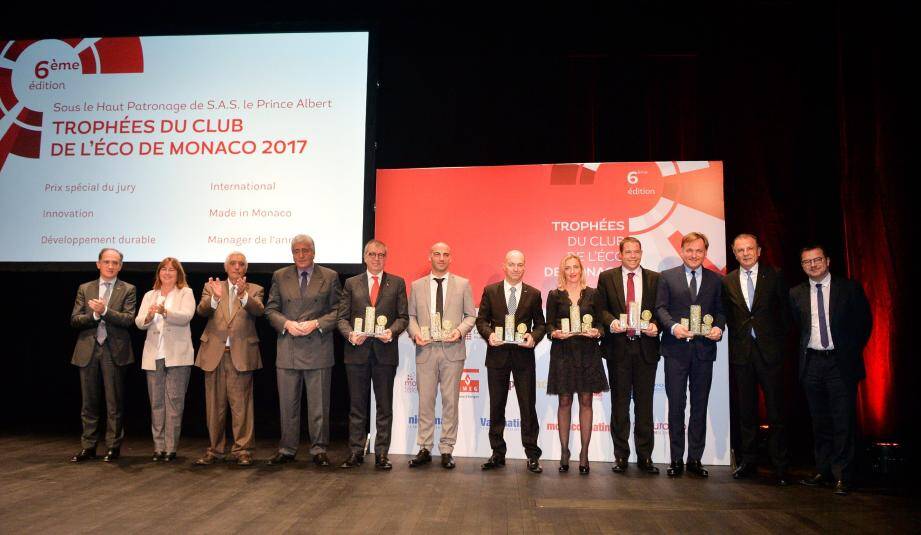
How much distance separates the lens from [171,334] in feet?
16.2

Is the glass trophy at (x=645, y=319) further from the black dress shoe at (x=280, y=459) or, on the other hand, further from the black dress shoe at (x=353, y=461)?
the black dress shoe at (x=280, y=459)

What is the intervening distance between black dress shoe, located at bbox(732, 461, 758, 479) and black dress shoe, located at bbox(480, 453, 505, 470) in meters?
1.64

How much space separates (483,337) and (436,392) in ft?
1.93

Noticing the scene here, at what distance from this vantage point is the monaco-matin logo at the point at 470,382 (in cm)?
538

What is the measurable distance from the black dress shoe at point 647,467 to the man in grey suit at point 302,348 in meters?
2.31

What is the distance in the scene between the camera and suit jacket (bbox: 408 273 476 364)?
16.4 feet

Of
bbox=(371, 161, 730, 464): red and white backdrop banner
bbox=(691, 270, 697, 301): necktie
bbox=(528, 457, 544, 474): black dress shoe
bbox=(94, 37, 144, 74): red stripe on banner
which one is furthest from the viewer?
bbox=(94, 37, 144, 74): red stripe on banner

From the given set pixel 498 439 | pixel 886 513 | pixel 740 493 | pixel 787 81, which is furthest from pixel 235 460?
pixel 787 81

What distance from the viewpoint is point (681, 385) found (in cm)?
475

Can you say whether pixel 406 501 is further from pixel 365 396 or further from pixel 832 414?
pixel 832 414

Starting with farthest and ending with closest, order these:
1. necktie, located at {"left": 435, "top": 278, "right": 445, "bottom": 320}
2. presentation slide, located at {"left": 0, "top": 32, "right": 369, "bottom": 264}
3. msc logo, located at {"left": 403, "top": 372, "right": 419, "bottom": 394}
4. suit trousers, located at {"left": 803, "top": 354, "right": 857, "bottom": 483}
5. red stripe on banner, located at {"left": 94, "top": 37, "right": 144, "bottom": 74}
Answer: red stripe on banner, located at {"left": 94, "top": 37, "right": 144, "bottom": 74}, presentation slide, located at {"left": 0, "top": 32, "right": 369, "bottom": 264}, msc logo, located at {"left": 403, "top": 372, "right": 419, "bottom": 394}, necktie, located at {"left": 435, "top": 278, "right": 445, "bottom": 320}, suit trousers, located at {"left": 803, "top": 354, "right": 857, "bottom": 483}

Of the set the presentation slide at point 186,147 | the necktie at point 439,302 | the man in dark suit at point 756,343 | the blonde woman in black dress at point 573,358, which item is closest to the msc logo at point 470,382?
the necktie at point 439,302

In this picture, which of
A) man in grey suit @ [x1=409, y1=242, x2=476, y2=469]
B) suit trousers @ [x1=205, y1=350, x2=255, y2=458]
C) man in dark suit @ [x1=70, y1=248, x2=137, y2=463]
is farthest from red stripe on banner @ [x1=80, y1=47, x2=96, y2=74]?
man in grey suit @ [x1=409, y1=242, x2=476, y2=469]

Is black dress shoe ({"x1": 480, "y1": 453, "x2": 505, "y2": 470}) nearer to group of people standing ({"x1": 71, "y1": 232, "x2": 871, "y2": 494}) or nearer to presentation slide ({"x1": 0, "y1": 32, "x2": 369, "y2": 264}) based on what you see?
group of people standing ({"x1": 71, "y1": 232, "x2": 871, "y2": 494})
